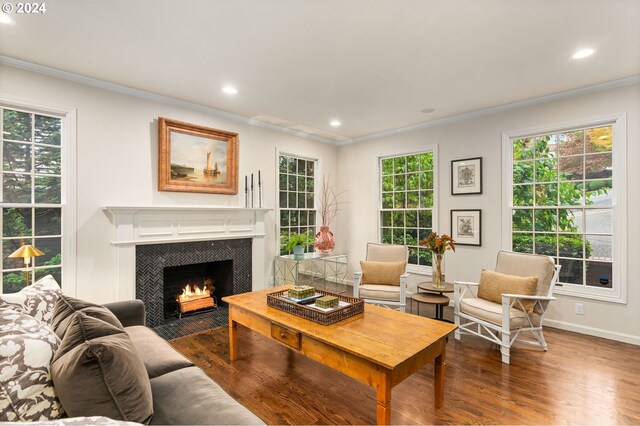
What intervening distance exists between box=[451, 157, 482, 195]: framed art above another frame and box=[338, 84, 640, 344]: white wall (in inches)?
2.5

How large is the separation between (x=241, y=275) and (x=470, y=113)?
12.6ft

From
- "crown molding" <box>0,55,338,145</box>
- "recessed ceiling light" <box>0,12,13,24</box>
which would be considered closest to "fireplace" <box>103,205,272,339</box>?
"crown molding" <box>0,55,338,145</box>

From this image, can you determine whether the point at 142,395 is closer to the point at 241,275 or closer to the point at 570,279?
the point at 241,275

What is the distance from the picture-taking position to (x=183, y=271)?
427 centimetres

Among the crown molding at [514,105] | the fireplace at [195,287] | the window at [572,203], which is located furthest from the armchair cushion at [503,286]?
the fireplace at [195,287]

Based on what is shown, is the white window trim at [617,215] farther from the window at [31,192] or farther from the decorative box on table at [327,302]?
the window at [31,192]

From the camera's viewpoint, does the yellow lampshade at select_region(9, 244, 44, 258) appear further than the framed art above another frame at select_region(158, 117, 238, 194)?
No

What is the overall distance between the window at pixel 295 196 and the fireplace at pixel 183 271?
2.86 feet

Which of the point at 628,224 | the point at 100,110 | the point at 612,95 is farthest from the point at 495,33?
the point at 100,110

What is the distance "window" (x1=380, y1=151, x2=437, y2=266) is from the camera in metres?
4.91

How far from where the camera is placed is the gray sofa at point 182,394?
1298 millimetres

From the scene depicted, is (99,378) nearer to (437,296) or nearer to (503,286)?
(437,296)

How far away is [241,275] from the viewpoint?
14.5 ft

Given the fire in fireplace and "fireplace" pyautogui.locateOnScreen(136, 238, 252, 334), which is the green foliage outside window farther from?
the fire in fireplace
